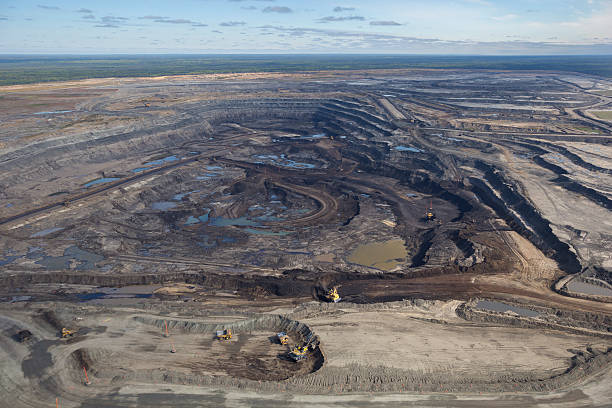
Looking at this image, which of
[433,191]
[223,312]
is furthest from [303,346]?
[433,191]

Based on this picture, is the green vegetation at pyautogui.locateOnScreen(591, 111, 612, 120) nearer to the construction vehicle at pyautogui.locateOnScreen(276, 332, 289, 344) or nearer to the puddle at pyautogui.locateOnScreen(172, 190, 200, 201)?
the puddle at pyautogui.locateOnScreen(172, 190, 200, 201)

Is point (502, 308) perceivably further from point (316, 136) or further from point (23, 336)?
point (316, 136)

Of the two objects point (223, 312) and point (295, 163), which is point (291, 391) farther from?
point (295, 163)

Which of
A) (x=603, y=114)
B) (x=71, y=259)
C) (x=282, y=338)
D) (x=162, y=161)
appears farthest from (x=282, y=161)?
(x=603, y=114)

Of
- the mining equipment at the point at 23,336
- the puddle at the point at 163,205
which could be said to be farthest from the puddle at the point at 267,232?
the mining equipment at the point at 23,336

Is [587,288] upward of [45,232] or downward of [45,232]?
downward
